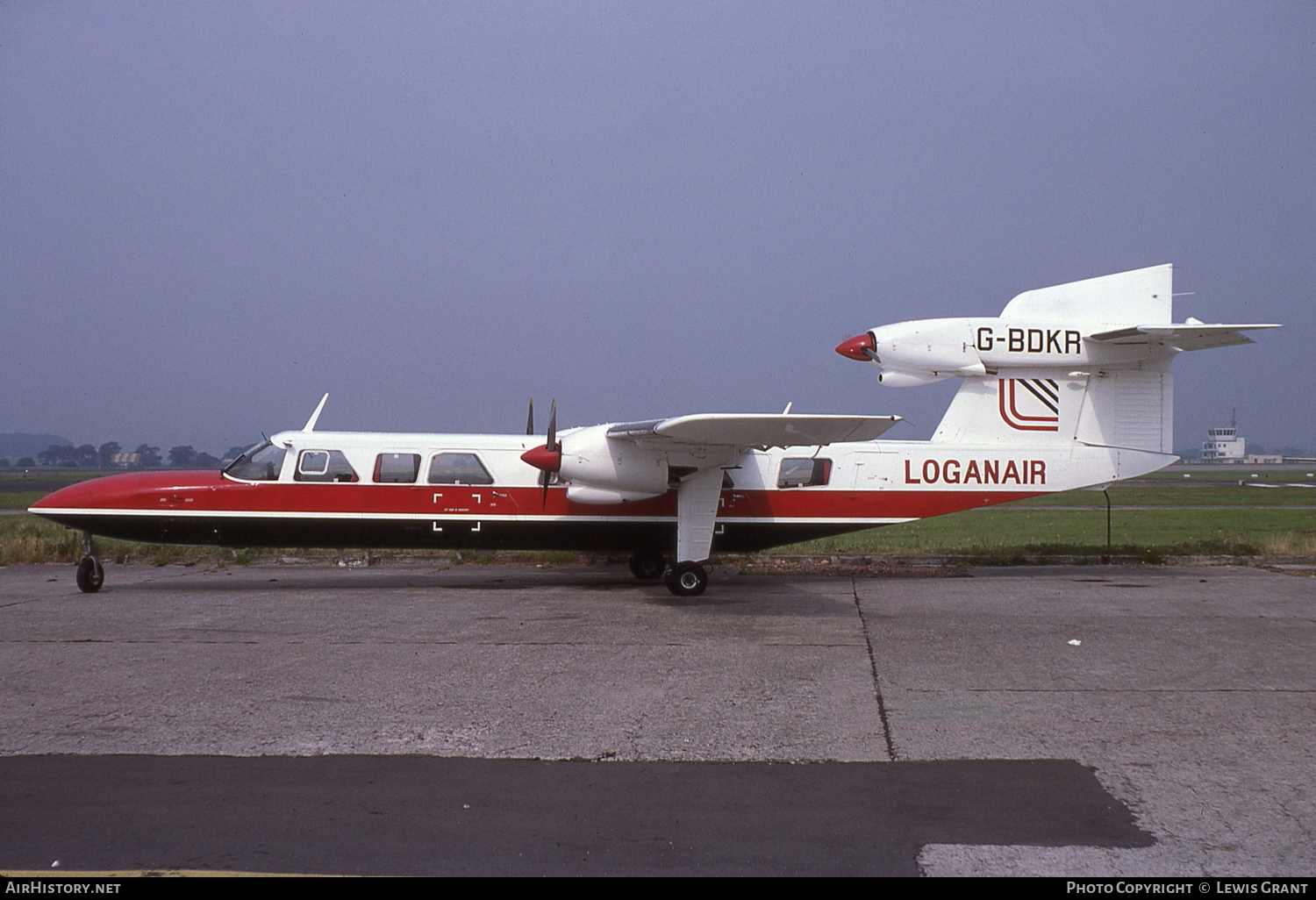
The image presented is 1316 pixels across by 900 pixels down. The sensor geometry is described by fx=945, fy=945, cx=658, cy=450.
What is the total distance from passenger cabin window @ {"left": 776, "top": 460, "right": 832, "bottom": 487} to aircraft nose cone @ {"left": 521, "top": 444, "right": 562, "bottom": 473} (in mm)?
3756

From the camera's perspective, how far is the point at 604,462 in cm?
1359

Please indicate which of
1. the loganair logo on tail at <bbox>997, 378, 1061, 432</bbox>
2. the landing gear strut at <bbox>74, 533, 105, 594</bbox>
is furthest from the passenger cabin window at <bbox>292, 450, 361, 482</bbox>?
the loganair logo on tail at <bbox>997, 378, 1061, 432</bbox>

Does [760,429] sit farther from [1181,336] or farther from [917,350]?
[1181,336]

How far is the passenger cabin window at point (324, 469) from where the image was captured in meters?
14.7

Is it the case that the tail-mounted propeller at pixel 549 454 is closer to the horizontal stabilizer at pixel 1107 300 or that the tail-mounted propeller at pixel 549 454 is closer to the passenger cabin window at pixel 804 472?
the passenger cabin window at pixel 804 472

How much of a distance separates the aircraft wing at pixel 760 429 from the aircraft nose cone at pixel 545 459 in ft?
3.28

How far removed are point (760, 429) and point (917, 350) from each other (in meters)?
3.48

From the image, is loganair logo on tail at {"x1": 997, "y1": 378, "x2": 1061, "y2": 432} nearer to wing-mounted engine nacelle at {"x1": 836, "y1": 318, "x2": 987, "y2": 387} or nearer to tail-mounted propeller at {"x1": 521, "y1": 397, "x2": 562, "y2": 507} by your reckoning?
wing-mounted engine nacelle at {"x1": 836, "y1": 318, "x2": 987, "y2": 387}

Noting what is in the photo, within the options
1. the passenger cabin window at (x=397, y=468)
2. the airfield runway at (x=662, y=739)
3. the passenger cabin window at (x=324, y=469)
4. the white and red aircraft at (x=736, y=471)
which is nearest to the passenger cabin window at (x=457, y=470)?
the white and red aircraft at (x=736, y=471)

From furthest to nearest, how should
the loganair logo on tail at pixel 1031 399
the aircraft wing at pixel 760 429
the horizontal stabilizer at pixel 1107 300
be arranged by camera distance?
the loganair logo on tail at pixel 1031 399
the horizontal stabilizer at pixel 1107 300
the aircraft wing at pixel 760 429

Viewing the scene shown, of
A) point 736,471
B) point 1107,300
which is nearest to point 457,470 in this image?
point 736,471

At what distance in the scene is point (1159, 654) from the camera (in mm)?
9398

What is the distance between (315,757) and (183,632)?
536 cm
